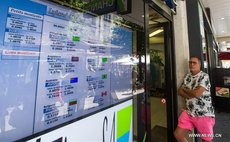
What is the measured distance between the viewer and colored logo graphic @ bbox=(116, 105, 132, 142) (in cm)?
147

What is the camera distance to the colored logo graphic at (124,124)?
1.47 m

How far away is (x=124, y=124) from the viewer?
1.55 meters

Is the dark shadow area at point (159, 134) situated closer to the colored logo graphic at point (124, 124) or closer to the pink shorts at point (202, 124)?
the pink shorts at point (202, 124)

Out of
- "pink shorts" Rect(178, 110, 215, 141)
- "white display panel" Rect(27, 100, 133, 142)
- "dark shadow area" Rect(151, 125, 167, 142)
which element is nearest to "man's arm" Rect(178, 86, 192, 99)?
"pink shorts" Rect(178, 110, 215, 141)

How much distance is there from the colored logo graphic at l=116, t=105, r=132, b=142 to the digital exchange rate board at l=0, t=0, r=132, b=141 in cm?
22

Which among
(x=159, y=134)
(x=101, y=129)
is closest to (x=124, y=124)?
(x=101, y=129)

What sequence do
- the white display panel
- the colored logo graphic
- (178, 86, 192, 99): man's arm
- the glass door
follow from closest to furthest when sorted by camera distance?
the white display panel
the colored logo graphic
(178, 86, 192, 99): man's arm
the glass door

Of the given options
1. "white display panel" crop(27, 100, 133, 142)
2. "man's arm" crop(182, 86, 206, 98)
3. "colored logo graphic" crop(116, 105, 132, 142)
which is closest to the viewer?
"white display panel" crop(27, 100, 133, 142)

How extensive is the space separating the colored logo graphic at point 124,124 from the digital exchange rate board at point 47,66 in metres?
0.22

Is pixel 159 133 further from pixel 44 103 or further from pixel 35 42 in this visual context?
pixel 35 42

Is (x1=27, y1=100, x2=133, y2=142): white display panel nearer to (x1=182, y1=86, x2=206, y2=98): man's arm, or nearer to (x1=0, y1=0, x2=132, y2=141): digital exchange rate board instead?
(x1=0, y1=0, x2=132, y2=141): digital exchange rate board

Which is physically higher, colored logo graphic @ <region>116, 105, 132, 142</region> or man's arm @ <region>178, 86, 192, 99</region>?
man's arm @ <region>178, 86, 192, 99</region>

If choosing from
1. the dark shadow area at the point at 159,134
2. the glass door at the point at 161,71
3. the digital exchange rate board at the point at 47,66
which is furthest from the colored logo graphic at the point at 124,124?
the dark shadow area at the point at 159,134

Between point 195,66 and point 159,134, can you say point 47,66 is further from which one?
point 159,134
